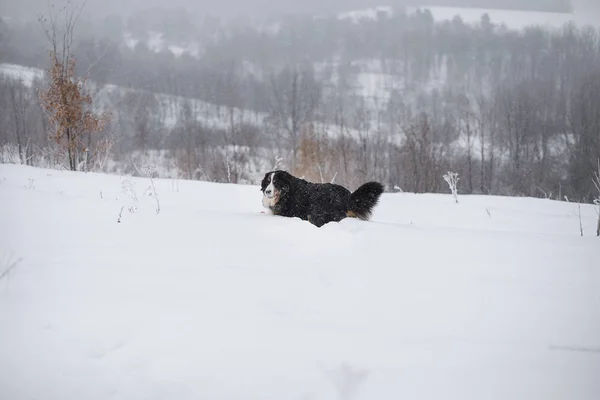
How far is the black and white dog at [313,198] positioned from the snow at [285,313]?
A: 61.9 inches

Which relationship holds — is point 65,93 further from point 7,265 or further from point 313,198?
point 7,265

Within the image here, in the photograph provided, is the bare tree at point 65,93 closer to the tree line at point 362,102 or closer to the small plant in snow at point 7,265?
the tree line at point 362,102

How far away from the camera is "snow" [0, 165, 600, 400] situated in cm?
163

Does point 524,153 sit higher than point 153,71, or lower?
lower

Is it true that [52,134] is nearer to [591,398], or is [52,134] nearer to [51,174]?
[51,174]

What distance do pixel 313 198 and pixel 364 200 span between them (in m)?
0.67

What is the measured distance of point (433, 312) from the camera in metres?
2.12

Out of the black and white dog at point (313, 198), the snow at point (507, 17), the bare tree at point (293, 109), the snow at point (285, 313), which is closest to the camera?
the snow at point (285, 313)

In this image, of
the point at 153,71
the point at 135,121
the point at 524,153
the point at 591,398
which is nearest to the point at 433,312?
the point at 591,398

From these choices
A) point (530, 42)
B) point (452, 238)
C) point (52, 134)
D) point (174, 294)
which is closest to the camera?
point (174, 294)

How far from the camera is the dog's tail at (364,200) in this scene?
195 inches

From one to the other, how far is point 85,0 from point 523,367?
11283mm

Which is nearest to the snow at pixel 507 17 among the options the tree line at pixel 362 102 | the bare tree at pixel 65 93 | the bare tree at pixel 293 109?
the tree line at pixel 362 102

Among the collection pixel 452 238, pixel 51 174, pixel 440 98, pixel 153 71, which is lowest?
pixel 452 238
